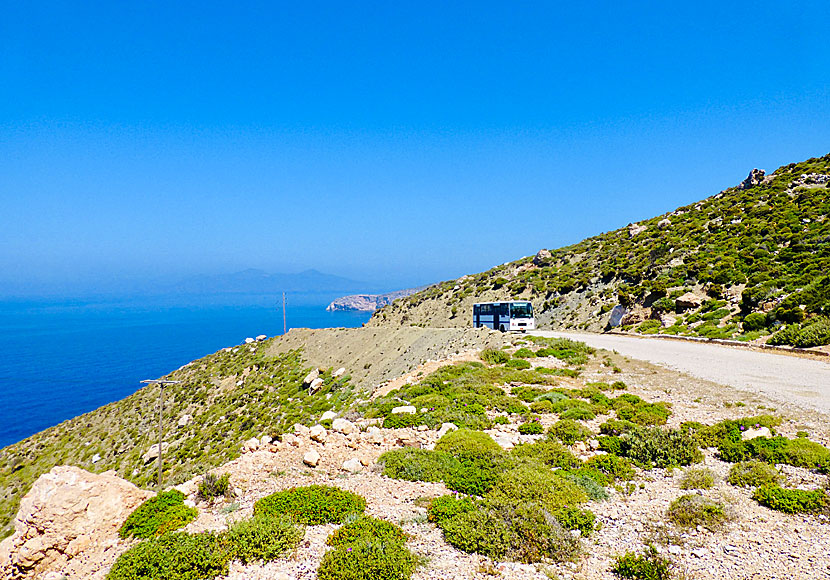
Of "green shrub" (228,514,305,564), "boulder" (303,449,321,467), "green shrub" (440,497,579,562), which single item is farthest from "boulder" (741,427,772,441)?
"green shrub" (228,514,305,564)

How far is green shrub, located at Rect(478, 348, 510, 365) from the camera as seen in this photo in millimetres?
22670

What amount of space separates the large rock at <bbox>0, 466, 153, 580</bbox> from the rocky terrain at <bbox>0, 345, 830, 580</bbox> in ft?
0.05

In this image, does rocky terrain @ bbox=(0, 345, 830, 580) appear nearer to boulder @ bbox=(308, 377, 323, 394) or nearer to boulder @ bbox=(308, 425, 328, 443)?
boulder @ bbox=(308, 425, 328, 443)

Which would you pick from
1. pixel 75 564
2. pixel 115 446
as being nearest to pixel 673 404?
pixel 75 564

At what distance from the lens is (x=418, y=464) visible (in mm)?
9781

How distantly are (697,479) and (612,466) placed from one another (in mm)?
1580

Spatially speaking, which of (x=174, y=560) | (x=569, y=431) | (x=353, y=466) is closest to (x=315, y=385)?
(x=353, y=466)

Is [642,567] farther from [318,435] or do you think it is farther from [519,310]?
[519,310]

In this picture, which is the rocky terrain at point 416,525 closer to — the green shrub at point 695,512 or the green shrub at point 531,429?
the green shrub at point 695,512

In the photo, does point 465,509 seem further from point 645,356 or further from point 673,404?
point 645,356

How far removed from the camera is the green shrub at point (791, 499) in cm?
741

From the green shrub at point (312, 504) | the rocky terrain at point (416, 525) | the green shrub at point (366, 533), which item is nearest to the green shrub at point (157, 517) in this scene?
the rocky terrain at point (416, 525)

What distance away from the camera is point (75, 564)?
22.2 feet

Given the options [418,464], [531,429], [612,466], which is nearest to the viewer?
[612,466]
